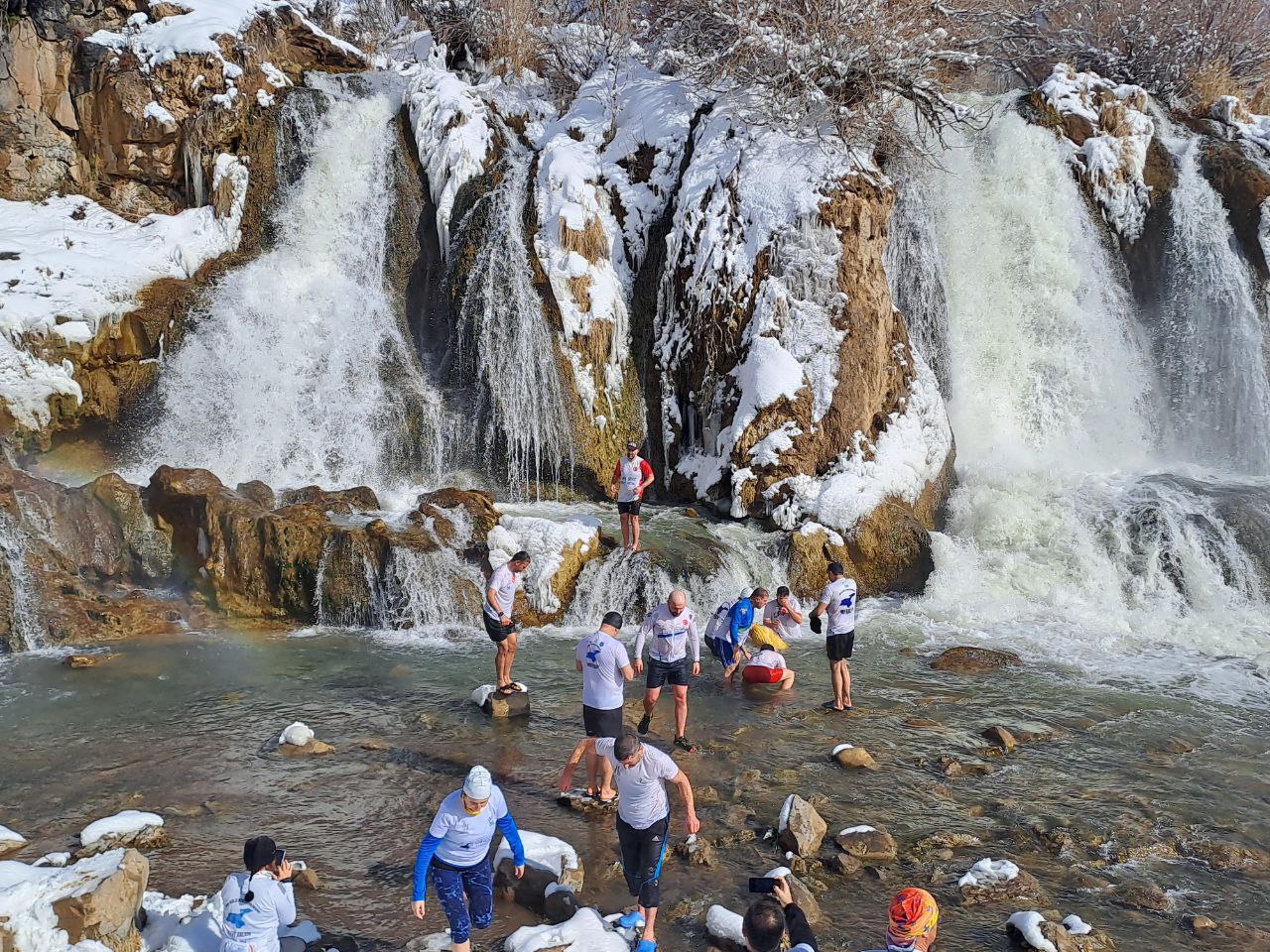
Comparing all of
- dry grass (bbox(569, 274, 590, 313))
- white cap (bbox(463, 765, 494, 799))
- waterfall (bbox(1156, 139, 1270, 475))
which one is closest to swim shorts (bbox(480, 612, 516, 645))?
white cap (bbox(463, 765, 494, 799))

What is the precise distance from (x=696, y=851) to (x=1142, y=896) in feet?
10.1

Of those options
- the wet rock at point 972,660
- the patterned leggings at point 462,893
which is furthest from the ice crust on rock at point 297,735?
the wet rock at point 972,660

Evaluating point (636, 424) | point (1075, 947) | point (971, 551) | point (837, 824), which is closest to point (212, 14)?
point (636, 424)

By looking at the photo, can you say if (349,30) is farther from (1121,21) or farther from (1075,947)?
(1075,947)

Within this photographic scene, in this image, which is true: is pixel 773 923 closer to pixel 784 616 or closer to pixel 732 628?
pixel 732 628

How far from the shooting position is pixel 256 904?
4.43 meters

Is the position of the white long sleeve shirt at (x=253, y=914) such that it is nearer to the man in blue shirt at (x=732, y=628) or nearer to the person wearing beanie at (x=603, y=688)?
the person wearing beanie at (x=603, y=688)

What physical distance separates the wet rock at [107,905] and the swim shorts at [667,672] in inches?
170

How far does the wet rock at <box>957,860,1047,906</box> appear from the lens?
20.1ft

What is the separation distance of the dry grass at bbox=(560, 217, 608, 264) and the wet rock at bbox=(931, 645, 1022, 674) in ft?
33.4

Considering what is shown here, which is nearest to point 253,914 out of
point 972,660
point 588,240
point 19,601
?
point 19,601

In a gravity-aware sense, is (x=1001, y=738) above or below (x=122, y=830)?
below

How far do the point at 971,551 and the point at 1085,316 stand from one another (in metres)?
7.71

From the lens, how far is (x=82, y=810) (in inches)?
276
